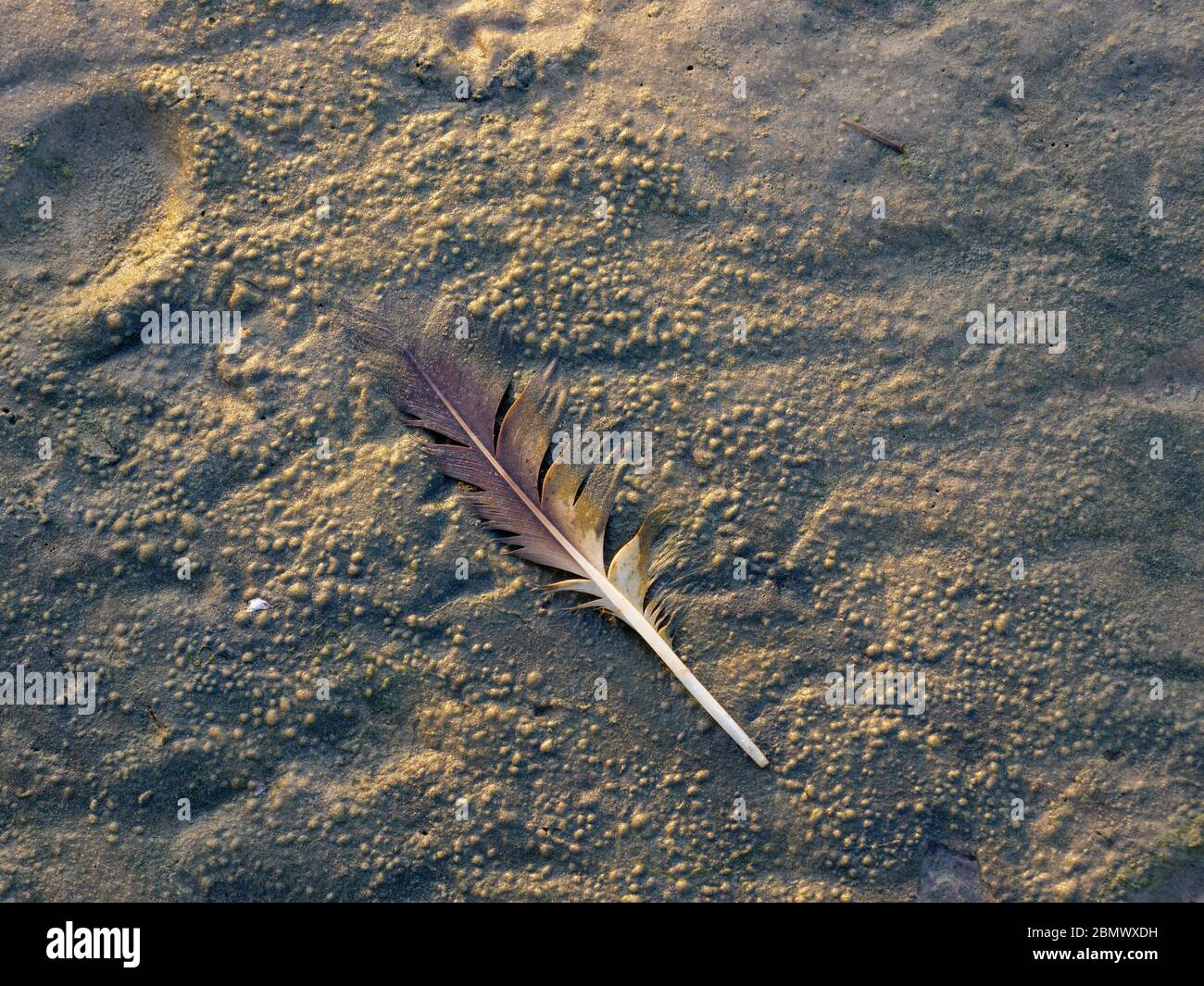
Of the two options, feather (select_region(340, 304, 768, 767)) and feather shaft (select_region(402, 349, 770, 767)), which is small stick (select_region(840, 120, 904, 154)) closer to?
feather (select_region(340, 304, 768, 767))

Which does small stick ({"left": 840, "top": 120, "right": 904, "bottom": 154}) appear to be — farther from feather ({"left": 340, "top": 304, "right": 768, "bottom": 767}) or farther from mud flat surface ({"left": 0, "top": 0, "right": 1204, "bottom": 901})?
feather ({"left": 340, "top": 304, "right": 768, "bottom": 767})

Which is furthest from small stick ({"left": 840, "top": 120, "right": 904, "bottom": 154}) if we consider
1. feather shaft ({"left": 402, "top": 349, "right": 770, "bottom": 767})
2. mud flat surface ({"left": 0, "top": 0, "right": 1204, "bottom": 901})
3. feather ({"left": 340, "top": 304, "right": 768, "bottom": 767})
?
feather shaft ({"left": 402, "top": 349, "right": 770, "bottom": 767})

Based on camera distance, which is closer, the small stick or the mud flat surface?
the mud flat surface

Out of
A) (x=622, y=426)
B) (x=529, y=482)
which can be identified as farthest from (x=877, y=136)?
(x=529, y=482)

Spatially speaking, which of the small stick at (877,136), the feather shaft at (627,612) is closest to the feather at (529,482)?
the feather shaft at (627,612)

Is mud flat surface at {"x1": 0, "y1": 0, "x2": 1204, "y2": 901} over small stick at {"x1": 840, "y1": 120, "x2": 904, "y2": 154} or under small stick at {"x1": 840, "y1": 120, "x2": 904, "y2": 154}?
under

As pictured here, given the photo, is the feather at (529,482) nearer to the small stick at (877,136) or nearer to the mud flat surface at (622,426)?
the mud flat surface at (622,426)
